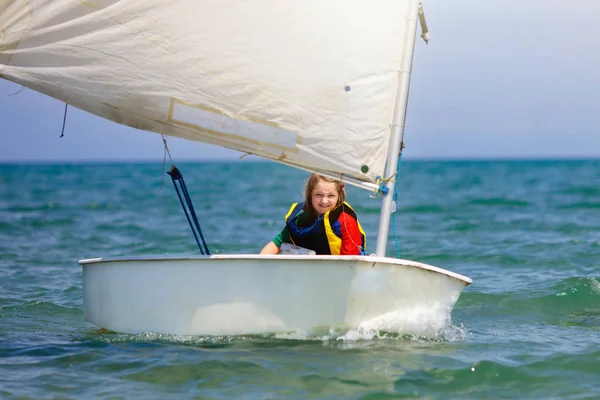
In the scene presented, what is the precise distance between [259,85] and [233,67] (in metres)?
0.18

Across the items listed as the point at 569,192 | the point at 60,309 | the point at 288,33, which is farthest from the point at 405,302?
the point at 569,192

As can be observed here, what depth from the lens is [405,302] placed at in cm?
493

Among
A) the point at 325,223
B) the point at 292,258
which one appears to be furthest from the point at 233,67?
the point at 325,223

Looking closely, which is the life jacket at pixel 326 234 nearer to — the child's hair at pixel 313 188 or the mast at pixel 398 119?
the child's hair at pixel 313 188

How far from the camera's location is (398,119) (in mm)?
4812

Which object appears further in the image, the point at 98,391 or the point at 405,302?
the point at 405,302

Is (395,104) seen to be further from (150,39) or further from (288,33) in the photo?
(150,39)

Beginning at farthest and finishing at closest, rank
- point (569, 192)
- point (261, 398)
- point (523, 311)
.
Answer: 1. point (569, 192)
2. point (523, 311)
3. point (261, 398)

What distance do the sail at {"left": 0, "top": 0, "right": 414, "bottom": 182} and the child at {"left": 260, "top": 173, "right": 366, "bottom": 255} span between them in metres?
0.71

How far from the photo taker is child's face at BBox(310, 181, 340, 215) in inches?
215

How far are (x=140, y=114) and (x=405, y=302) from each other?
1.90 m

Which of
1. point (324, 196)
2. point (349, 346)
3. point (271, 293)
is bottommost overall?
point (349, 346)

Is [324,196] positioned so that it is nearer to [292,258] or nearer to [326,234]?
[326,234]

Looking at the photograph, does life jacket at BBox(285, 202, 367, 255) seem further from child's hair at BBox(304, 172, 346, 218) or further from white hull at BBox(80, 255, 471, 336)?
white hull at BBox(80, 255, 471, 336)
